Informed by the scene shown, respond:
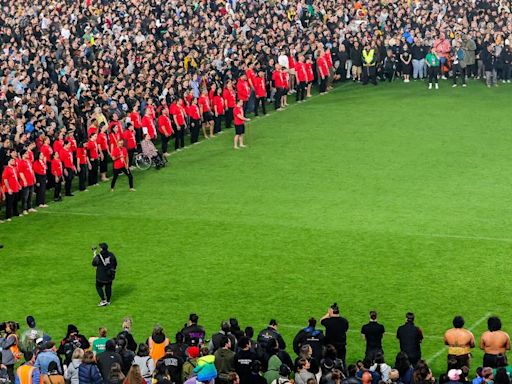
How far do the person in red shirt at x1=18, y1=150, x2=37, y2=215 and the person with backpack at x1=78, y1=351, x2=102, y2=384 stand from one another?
15754 millimetres

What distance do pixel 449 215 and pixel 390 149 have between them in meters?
7.98

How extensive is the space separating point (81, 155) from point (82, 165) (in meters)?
0.38

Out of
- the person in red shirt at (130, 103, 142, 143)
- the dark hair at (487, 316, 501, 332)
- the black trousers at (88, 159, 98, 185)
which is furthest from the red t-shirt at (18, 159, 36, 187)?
the dark hair at (487, 316, 501, 332)

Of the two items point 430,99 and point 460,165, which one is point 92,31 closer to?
point 430,99

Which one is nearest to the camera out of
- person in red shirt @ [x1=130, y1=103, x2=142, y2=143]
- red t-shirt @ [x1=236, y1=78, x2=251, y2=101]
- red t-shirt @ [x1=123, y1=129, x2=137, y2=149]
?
red t-shirt @ [x1=123, y1=129, x2=137, y2=149]

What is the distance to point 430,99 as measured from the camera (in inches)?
1973

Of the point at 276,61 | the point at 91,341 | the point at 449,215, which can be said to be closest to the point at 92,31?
Result: the point at 276,61

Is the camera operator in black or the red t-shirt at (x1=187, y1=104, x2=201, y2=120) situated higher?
the red t-shirt at (x1=187, y1=104, x2=201, y2=120)

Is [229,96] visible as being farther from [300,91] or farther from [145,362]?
[145,362]

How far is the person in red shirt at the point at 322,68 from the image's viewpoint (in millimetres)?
51062

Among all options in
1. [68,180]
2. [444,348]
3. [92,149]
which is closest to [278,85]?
[92,149]

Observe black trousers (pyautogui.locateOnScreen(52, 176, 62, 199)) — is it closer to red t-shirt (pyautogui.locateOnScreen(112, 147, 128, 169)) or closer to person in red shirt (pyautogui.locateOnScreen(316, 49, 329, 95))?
red t-shirt (pyautogui.locateOnScreen(112, 147, 128, 169))

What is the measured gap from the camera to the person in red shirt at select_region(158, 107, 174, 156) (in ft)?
140

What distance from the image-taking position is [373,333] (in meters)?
23.9
